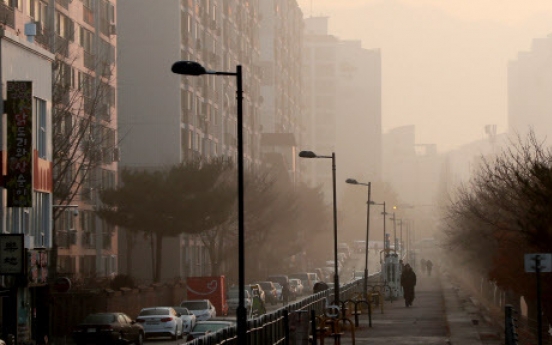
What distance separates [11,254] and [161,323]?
→ 10516mm

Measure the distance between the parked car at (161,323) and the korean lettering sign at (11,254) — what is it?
32.6ft

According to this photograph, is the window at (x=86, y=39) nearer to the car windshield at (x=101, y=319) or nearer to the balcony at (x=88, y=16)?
the balcony at (x=88, y=16)

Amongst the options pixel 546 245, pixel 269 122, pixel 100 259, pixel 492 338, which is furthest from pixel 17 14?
pixel 269 122

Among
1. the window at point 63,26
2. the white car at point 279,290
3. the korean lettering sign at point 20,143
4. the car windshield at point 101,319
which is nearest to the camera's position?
the car windshield at point 101,319

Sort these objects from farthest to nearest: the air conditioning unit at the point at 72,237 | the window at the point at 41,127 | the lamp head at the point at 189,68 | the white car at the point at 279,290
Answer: the white car at the point at 279,290
the air conditioning unit at the point at 72,237
the window at the point at 41,127
the lamp head at the point at 189,68

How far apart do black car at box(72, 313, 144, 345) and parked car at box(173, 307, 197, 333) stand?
340 inches

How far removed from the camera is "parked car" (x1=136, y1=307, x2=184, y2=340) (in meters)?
53.1

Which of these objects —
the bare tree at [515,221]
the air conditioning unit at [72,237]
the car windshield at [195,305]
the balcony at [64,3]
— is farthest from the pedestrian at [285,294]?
the car windshield at [195,305]

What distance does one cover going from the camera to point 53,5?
238ft

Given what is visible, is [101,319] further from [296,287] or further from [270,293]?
[296,287]

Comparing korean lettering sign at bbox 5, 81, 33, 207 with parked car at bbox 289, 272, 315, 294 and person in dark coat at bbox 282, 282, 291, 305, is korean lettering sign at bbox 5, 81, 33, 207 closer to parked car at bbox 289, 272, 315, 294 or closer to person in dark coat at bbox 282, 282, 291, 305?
person in dark coat at bbox 282, 282, 291, 305

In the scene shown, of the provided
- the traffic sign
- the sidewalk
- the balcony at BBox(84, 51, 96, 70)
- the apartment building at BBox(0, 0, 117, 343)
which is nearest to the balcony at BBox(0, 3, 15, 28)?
the apartment building at BBox(0, 0, 117, 343)

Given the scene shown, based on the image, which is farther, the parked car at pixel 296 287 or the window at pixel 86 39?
the parked car at pixel 296 287

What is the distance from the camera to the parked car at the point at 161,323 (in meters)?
53.1
